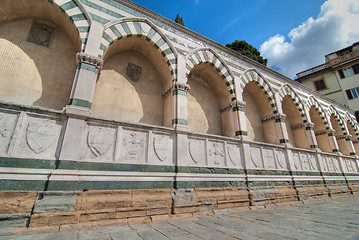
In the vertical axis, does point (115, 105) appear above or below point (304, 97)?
below

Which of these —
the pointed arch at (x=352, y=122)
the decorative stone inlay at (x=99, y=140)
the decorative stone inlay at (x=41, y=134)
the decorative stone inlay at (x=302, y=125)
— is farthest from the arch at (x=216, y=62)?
the pointed arch at (x=352, y=122)

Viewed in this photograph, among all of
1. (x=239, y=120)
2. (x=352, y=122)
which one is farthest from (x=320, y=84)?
(x=239, y=120)

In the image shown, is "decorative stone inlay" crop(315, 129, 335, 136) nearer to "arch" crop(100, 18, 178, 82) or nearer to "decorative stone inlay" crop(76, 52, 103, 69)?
"arch" crop(100, 18, 178, 82)

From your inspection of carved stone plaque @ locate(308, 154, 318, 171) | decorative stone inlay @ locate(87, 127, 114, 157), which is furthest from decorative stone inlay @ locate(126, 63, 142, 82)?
carved stone plaque @ locate(308, 154, 318, 171)

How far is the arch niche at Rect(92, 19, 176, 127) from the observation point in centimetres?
520

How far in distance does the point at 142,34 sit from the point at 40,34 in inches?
110

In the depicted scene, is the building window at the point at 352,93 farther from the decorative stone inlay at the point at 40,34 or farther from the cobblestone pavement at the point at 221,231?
the decorative stone inlay at the point at 40,34

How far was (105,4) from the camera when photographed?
5.12 meters

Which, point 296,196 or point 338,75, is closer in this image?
point 296,196

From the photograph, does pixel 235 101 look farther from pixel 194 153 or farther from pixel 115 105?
pixel 115 105

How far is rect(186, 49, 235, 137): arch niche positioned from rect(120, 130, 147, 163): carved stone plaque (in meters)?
2.60

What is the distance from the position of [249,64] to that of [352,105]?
14842mm

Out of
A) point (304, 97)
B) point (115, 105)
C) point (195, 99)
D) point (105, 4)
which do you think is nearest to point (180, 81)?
point (195, 99)

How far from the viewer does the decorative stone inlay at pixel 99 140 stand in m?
3.77
